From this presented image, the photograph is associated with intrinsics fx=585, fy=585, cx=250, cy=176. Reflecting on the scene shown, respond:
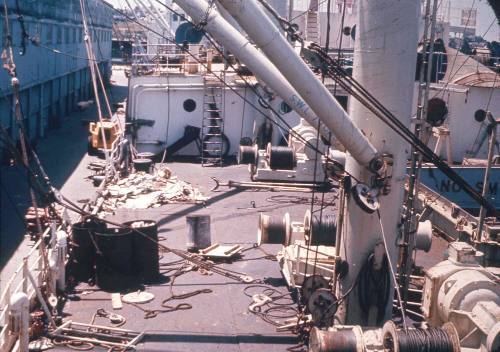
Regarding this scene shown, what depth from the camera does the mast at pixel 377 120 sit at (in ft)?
24.4

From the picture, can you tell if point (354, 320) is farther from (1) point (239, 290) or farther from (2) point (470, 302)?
(1) point (239, 290)

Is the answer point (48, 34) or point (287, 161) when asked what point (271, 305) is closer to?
point (287, 161)

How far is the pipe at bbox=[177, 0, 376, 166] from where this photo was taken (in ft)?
23.7

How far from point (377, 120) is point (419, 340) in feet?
9.45

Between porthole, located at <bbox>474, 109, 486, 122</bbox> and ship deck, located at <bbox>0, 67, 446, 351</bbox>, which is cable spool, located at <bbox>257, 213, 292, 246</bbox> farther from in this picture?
porthole, located at <bbox>474, 109, 486, 122</bbox>

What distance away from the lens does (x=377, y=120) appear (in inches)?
304

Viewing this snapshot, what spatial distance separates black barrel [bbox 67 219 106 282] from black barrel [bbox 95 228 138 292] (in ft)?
0.72

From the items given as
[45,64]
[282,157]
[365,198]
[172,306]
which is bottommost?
[172,306]

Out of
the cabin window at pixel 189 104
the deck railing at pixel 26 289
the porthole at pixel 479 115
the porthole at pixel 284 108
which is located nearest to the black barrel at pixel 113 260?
the deck railing at pixel 26 289

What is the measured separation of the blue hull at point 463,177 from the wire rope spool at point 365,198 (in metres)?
10.6

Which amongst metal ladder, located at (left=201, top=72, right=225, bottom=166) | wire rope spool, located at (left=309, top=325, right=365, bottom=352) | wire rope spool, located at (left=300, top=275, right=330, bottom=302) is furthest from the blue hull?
wire rope spool, located at (left=309, top=325, right=365, bottom=352)

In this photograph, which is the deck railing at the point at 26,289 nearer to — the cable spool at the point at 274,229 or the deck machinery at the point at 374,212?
the cable spool at the point at 274,229

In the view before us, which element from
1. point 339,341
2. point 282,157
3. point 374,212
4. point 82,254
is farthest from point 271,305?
point 282,157

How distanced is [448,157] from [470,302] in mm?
12796
